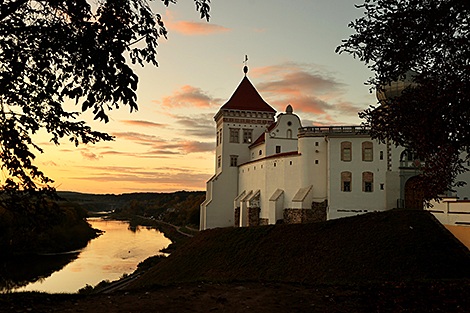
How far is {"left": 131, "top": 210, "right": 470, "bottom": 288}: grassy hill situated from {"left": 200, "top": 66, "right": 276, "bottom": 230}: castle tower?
823 inches

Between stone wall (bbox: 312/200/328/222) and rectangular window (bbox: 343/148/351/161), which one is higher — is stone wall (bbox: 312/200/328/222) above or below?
below

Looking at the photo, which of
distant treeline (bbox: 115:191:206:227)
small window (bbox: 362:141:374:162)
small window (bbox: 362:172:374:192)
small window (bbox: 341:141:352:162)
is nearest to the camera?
small window (bbox: 362:172:374:192)

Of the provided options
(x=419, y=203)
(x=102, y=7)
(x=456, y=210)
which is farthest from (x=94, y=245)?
(x=102, y=7)

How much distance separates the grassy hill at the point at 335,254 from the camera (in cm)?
1430

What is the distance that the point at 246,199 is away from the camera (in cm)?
3872

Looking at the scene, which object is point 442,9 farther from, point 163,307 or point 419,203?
point 419,203

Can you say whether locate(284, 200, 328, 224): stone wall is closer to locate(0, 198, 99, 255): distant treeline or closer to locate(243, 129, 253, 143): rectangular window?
locate(243, 129, 253, 143): rectangular window

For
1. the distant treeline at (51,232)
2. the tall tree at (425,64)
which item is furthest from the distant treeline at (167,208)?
the tall tree at (425,64)

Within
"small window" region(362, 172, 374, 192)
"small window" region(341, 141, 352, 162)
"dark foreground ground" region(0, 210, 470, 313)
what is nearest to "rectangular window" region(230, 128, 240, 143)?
"small window" region(341, 141, 352, 162)

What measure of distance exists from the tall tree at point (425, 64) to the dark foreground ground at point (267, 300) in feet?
10.1

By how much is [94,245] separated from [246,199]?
23.9 m

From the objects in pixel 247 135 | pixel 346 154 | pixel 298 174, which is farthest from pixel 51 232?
pixel 346 154

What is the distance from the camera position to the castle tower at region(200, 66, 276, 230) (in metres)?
44.8

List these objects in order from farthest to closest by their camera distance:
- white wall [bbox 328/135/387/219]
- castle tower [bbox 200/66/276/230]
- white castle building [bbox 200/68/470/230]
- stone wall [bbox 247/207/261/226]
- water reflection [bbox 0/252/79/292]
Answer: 1. castle tower [bbox 200/66/276/230]
2. stone wall [bbox 247/207/261/226]
3. white wall [bbox 328/135/387/219]
4. white castle building [bbox 200/68/470/230]
5. water reflection [bbox 0/252/79/292]
